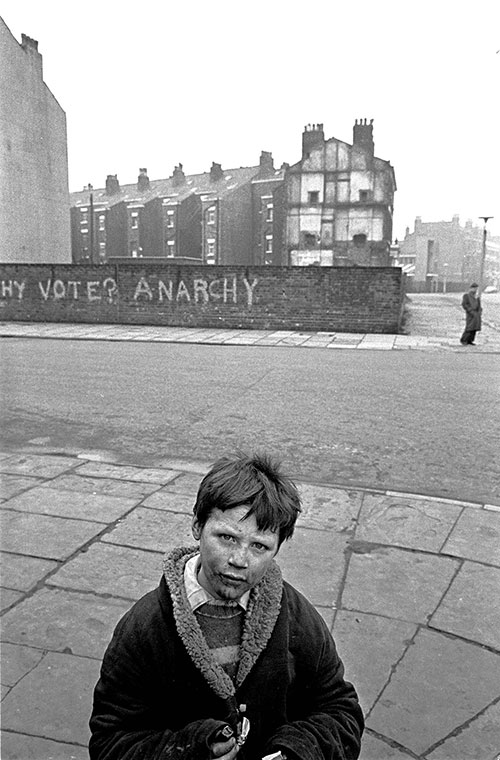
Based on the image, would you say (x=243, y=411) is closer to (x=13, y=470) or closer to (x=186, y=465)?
(x=186, y=465)

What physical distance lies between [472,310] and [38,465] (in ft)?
41.8

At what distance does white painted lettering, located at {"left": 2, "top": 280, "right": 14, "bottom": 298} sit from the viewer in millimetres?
21328

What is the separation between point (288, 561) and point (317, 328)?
15.8m

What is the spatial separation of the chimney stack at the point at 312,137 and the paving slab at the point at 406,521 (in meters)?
45.1

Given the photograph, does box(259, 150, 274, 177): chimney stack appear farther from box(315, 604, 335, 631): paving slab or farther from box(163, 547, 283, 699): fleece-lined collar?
box(163, 547, 283, 699): fleece-lined collar

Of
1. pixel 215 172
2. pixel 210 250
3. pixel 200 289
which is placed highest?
pixel 215 172

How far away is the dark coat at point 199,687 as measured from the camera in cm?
143

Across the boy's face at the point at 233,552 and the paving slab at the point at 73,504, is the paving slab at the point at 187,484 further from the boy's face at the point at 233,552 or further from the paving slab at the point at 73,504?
the boy's face at the point at 233,552

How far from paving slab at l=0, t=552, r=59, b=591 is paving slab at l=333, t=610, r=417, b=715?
1552 mm

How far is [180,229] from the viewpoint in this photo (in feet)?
190

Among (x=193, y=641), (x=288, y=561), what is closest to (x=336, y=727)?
(x=193, y=641)

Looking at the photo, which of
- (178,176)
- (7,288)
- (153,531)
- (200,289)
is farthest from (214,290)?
(178,176)

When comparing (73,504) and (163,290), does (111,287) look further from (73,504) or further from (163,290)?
(73,504)

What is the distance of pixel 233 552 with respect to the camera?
145cm
